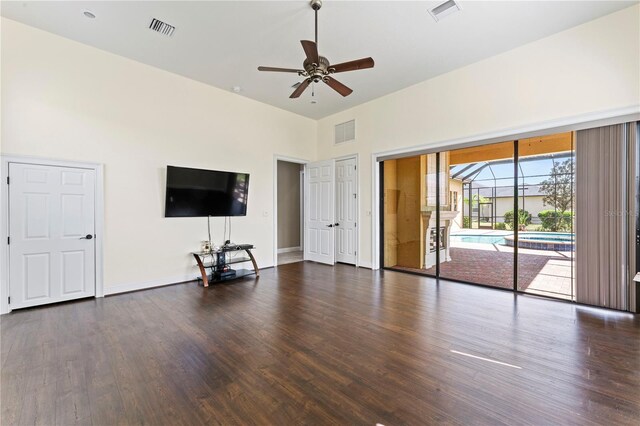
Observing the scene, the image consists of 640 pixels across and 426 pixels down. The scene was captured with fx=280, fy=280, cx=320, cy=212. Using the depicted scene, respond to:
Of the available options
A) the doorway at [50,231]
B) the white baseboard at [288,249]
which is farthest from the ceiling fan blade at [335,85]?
the white baseboard at [288,249]

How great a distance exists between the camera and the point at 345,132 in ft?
21.6

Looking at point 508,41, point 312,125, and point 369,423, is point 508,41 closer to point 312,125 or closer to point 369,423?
point 312,125

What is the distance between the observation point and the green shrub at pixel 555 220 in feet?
12.9

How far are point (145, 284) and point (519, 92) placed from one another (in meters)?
6.53

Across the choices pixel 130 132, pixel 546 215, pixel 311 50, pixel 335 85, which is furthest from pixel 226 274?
pixel 546 215

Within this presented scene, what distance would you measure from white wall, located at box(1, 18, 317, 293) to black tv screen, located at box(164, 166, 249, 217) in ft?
0.67

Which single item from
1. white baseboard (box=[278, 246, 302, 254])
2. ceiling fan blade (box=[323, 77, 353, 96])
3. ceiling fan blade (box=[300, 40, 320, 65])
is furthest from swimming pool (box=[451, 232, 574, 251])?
white baseboard (box=[278, 246, 302, 254])

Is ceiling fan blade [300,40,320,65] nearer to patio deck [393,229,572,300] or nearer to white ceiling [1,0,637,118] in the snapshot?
white ceiling [1,0,637,118]

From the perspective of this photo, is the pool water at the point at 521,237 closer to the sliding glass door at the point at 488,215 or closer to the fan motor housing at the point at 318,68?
the sliding glass door at the point at 488,215

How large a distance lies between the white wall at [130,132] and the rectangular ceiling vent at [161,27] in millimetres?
1160

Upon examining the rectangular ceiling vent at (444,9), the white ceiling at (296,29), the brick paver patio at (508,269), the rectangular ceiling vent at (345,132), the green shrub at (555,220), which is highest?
the white ceiling at (296,29)

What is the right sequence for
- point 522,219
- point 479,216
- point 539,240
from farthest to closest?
1. point 479,216
2. point 522,219
3. point 539,240

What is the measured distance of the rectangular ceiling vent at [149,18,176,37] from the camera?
354 cm

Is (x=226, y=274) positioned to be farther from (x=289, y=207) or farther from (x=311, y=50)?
(x=289, y=207)
